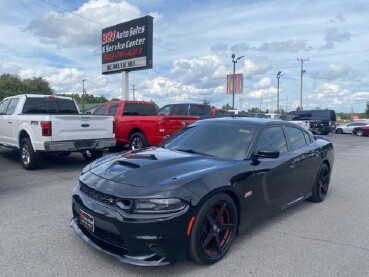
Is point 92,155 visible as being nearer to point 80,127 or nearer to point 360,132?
point 80,127

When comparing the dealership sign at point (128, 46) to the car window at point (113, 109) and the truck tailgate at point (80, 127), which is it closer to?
the car window at point (113, 109)

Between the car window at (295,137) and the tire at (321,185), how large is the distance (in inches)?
28.9

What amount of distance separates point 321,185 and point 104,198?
4.24 m

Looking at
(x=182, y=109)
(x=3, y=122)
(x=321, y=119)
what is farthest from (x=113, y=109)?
(x=321, y=119)

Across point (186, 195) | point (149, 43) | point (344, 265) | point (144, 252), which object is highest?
point (149, 43)

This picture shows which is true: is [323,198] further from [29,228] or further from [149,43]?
[149,43]

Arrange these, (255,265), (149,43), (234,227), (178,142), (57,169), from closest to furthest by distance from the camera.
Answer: (255,265), (234,227), (178,142), (57,169), (149,43)

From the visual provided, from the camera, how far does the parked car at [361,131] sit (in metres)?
35.2

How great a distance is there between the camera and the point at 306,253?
4008 millimetres

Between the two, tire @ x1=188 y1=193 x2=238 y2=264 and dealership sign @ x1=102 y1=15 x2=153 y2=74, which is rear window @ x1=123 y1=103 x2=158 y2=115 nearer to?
dealership sign @ x1=102 y1=15 x2=153 y2=74

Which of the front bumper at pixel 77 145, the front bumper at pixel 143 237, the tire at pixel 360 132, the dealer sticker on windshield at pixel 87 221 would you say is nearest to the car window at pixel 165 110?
the front bumper at pixel 77 145

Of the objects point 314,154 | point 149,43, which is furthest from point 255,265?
point 149,43

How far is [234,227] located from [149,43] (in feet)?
58.3

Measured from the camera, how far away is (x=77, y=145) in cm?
852
